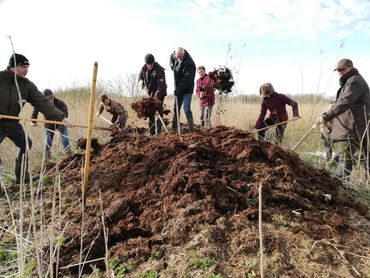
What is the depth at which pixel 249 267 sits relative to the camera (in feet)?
6.58

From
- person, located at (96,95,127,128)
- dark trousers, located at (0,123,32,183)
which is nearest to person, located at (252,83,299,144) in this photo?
person, located at (96,95,127,128)

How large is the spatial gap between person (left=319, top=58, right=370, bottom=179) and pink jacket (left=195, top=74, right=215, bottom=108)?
3159 mm

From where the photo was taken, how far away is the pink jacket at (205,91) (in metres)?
7.28

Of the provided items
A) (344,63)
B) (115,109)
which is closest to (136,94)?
(115,109)

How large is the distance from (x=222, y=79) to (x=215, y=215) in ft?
12.4

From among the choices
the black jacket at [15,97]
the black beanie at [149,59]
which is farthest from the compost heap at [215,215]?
the black beanie at [149,59]

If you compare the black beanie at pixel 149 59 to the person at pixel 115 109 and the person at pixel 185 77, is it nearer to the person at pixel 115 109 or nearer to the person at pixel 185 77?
the person at pixel 185 77

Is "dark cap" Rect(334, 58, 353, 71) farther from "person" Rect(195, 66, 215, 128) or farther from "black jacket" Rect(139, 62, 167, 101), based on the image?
"black jacket" Rect(139, 62, 167, 101)

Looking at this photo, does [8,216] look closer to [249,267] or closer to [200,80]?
[249,267]

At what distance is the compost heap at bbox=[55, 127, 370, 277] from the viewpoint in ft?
6.88

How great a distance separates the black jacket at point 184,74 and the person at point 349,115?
2.63 metres

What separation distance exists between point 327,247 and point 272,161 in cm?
104

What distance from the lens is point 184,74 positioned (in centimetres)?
628

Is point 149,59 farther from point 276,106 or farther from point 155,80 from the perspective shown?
point 276,106
